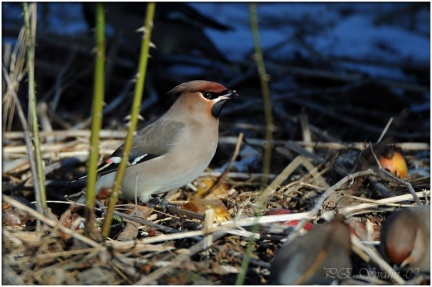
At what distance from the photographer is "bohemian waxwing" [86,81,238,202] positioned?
423 cm

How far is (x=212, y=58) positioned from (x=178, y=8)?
87 cm

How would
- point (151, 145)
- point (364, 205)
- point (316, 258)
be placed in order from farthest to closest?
point (151, 145) → point (364, 205) → point (316, 258)

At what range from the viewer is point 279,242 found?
3.41 m

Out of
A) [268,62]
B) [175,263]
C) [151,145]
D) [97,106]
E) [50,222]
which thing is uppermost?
[268,62]

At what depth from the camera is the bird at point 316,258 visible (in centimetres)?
294

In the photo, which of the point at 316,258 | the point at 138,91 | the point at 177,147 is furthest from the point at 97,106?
the point at 177,147

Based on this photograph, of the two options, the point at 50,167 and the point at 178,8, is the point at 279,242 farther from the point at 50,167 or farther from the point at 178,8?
the point at 178,8

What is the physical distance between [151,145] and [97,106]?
1.20 m

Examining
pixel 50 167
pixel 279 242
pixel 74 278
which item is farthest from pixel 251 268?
pixel 50 167

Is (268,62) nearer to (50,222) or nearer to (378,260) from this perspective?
(50,222)

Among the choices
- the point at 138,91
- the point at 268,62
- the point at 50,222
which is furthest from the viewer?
the point at 268,62

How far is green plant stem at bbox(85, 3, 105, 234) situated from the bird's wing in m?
0.94

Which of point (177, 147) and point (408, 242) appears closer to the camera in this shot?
point (408, 242)

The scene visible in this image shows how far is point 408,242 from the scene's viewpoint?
10.2 feet
